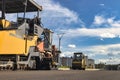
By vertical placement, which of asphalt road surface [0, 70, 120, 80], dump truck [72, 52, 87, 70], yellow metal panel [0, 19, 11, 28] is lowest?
asphalt road surface [0, 70, 120, 80]

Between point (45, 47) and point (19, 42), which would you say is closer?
point (19, 42)

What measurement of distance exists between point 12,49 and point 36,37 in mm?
4990

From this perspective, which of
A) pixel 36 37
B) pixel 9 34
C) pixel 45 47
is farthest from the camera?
pixel 45 47

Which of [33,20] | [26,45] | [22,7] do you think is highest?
[22,7]

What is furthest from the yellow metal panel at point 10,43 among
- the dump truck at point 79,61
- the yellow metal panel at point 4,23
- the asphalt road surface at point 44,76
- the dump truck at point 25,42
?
the dump truck at point 79,61

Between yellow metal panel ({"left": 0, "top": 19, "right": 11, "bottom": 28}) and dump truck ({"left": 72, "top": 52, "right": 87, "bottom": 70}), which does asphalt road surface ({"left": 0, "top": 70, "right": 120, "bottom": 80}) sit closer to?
yellow metal panel ({"left": 0, "top": 19, "right": 11, "bottom": 28})

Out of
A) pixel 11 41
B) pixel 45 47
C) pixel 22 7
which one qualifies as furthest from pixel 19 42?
pixel 22 7

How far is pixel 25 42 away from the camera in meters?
34.4

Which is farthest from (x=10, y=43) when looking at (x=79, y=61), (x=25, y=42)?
(x=79, y=61)

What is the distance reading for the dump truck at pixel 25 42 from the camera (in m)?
32.4

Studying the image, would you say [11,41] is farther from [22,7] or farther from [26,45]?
[22,7]

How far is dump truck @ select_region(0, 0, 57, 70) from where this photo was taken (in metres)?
32.4

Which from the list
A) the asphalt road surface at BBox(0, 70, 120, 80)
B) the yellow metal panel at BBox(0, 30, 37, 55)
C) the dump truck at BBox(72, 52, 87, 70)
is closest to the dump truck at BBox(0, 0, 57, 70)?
the yellow metal panel at BBox(0, 30, 37, 55)

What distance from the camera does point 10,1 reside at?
4022 centimetres
